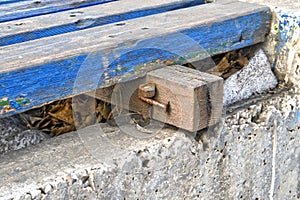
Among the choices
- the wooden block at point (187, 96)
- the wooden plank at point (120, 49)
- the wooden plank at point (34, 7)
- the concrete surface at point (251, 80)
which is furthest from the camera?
the concrete surface at point (251, 80)

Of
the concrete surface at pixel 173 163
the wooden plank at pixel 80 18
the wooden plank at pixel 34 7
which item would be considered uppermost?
the wooden plank at pixel 34 7

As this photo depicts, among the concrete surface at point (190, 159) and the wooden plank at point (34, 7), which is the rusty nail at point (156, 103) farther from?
the wooden plank at point (34, 7)

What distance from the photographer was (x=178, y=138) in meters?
1.59

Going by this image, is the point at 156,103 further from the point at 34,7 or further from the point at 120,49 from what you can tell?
the point at 34,7

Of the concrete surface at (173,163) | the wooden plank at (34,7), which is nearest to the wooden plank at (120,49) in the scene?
the concrete surface at (173,163)

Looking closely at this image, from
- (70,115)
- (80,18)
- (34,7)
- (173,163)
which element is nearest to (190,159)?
(173,163)

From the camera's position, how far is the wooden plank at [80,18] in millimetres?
1591

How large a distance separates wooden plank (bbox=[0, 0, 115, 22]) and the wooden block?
1.59 feet

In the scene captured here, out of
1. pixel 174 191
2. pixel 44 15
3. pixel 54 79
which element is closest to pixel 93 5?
pixel 44 15

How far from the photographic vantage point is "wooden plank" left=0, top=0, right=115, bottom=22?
1.78m

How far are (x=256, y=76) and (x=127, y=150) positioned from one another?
0.66m

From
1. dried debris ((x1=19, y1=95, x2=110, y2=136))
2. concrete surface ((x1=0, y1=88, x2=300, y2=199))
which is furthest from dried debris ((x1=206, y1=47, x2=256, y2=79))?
dried debris ((x1=19, y1=95, x2=110, y2=136))

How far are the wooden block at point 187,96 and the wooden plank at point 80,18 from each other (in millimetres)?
288

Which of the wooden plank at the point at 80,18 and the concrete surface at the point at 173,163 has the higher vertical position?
the wooden plank at the point at 80,18
